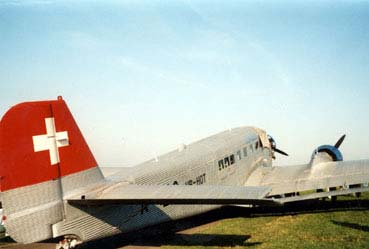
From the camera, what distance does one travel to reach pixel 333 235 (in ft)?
39.0

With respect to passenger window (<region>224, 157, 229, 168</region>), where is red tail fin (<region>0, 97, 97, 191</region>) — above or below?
above

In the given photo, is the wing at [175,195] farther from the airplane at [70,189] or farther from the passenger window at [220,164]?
the passenger window at [220,164]

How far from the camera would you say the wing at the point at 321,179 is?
49.0 ft

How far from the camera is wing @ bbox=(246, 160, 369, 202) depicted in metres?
14.9

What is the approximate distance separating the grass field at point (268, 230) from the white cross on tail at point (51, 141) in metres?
5.22

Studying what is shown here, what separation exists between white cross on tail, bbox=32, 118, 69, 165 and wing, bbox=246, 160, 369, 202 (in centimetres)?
917

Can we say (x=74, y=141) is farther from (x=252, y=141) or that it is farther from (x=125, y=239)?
(x=252, y=141)

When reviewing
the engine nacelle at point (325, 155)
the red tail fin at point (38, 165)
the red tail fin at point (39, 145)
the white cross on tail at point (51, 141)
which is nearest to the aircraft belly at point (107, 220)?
the red tail fin at point (38, 165)

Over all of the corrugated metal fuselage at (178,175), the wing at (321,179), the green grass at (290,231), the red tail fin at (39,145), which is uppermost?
the red tail fin at (39,145)

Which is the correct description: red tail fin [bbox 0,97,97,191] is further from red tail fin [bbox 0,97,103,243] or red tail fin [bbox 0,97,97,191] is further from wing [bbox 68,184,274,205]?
wing [bbox 68,184,274,205]

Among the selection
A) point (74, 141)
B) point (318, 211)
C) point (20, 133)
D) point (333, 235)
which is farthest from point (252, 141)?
point (20, 133)

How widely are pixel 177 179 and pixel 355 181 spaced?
7.63 metres

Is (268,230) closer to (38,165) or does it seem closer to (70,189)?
(70,189)

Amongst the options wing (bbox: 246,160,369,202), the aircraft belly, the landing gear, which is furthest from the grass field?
the landing gear
